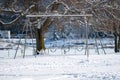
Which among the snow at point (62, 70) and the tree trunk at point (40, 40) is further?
the tree trunk at point (40, 40)

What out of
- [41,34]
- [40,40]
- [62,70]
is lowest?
[62,70]

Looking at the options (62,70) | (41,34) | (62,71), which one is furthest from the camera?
(41,34)

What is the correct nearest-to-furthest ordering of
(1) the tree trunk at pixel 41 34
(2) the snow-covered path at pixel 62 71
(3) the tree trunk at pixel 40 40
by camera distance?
(2) the snow-covered path at pixel 62 71 < (1) the tree trunk at pixel 41 34 < (3) the tree trunk at pixel 40 40

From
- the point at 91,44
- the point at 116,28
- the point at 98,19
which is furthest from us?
the point at 91,44

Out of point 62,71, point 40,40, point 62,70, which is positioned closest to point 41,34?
point 40,40

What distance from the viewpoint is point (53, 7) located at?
32375 millimetres

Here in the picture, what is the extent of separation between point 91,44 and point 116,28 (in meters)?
16.8

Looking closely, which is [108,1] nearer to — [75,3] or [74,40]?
[75,3]

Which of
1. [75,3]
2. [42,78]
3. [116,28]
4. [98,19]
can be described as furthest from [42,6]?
[42,78]

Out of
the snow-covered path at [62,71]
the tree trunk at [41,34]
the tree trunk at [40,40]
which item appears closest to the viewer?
the snow-covered path at [62,71]

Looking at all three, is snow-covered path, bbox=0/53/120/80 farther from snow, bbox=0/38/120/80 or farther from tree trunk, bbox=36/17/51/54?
tree trunk, bbox=36/17/51/54

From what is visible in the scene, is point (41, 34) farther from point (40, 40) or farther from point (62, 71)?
point (62, 71)

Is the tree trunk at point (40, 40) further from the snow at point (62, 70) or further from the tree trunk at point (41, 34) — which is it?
the snow at point (62, 70)

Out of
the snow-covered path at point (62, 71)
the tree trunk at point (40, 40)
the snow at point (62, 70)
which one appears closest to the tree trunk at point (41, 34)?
the tree trunk at point (40, 40)
